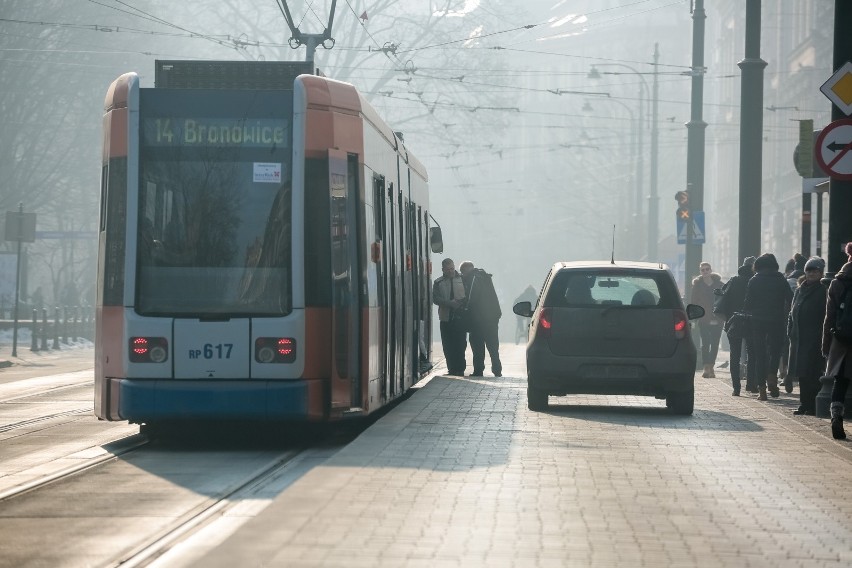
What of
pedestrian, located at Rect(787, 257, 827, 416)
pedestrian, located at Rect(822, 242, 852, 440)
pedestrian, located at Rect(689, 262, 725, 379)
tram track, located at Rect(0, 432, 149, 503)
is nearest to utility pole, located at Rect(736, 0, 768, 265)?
pedestrian, located at Rect(689, 262, 725, 379)

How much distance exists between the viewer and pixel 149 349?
12.9m

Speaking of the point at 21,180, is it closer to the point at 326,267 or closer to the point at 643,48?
the point at 326,267

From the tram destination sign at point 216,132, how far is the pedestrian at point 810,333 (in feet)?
18.7

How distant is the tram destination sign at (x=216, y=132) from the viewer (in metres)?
13.2

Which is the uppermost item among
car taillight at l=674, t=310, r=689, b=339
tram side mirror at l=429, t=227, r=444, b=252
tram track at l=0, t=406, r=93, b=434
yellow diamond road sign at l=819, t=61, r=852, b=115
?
yellow diamond road sign at l=819, t=61, r=852, b=115

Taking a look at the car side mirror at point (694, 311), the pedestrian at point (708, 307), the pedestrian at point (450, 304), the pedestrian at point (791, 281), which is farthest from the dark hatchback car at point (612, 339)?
the pedestrian at point (708, 307)

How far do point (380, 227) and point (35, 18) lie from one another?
116ft

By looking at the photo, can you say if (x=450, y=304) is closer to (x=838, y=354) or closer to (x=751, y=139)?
(x=751, y=139)

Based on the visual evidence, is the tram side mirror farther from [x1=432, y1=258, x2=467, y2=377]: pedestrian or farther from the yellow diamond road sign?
the yellow diamond road sign

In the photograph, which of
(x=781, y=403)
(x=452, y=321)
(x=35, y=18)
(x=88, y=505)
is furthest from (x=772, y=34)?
(x=88, y=505)

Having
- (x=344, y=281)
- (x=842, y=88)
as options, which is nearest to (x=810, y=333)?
(x=842, y=88)

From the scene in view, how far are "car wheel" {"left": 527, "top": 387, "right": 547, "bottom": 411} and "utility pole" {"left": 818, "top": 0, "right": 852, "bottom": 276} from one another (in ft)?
9.50

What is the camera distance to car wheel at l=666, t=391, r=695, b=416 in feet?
53.8

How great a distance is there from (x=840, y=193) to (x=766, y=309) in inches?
129
